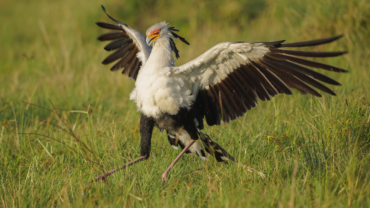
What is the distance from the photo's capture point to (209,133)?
4.17 metres

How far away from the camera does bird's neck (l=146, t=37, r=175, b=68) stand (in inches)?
138

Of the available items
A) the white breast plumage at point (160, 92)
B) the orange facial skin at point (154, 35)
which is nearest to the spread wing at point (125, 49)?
the orange facial skin at point (154, 35)

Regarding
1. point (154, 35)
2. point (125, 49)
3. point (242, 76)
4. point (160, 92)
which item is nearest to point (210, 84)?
point (242, 76)

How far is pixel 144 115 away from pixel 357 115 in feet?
6.88

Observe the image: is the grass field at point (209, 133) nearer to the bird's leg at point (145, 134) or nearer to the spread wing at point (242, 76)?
the bird's leg at point (145, 134)

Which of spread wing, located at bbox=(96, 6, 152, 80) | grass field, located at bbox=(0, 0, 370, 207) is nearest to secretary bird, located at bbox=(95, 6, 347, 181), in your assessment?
grass field, located at bbox=(0, 0, 370, 207)

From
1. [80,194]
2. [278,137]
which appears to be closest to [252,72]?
[278,137]

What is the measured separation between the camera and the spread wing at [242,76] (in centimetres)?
310

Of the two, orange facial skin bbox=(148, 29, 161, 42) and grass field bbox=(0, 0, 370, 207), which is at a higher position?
orange facial skin bbox=(148, 29, 161, 42)

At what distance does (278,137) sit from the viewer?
12.1 ft

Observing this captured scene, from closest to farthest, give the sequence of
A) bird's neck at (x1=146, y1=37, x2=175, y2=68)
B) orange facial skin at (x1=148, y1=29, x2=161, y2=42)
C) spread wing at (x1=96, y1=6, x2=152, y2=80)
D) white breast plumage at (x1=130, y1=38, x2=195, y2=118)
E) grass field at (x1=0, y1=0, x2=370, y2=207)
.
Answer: grass field at (x1=0, y1=0, x2=370, y2=207), white breast plumage at (x1=130, y1=38, x2=195, y2=118), bird's neck at (x1=146, y1=37, x2=175, y2=68), orange facial skin at (x1=148, y1=29, x2=161, y2=42), spread wing at (x1=96, y1=6, x2=152, y2=80)

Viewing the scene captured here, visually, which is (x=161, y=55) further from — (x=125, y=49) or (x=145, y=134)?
(x=125, y=49)

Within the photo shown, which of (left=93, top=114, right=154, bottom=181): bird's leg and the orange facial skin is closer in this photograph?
(left=93, top=114, right=154, bottom=181): bird's leg

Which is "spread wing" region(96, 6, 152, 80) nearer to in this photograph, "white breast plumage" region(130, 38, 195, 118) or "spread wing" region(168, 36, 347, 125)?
"white breast plumage" region(130, 38, 195, 118)
